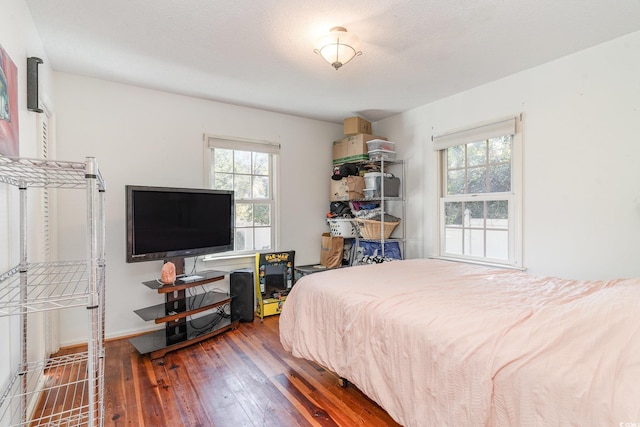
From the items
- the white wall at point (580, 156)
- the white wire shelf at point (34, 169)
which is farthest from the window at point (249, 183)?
the white wall at point (580, 156)

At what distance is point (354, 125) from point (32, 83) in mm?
3023

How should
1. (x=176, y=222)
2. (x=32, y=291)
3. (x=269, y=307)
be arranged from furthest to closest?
(x=269, y=307)
(x=176, y=222)
(x=32, y=291)

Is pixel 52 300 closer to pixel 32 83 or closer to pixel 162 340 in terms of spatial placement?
pixel 32 83

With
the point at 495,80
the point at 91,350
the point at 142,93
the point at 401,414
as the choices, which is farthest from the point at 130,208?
the point at 495,80

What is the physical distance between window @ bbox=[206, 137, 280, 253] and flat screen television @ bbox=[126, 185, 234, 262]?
1.54ft

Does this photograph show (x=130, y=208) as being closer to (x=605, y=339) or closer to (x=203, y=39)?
(x=203, y=39)

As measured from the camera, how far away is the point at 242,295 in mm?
3385

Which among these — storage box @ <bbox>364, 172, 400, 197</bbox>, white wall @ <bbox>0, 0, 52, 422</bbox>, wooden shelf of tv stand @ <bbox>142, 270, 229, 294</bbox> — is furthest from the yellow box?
white wall @ <bbox>0, 0, 52, 422</bbox>

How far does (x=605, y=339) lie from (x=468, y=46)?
2.11m

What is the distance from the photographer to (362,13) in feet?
6.29

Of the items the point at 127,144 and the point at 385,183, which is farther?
the point at 385,183

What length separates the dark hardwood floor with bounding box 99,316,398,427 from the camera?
1.80 m

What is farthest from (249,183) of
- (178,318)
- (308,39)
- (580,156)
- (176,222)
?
(580,156)

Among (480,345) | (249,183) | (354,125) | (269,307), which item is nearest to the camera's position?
(480,345)
